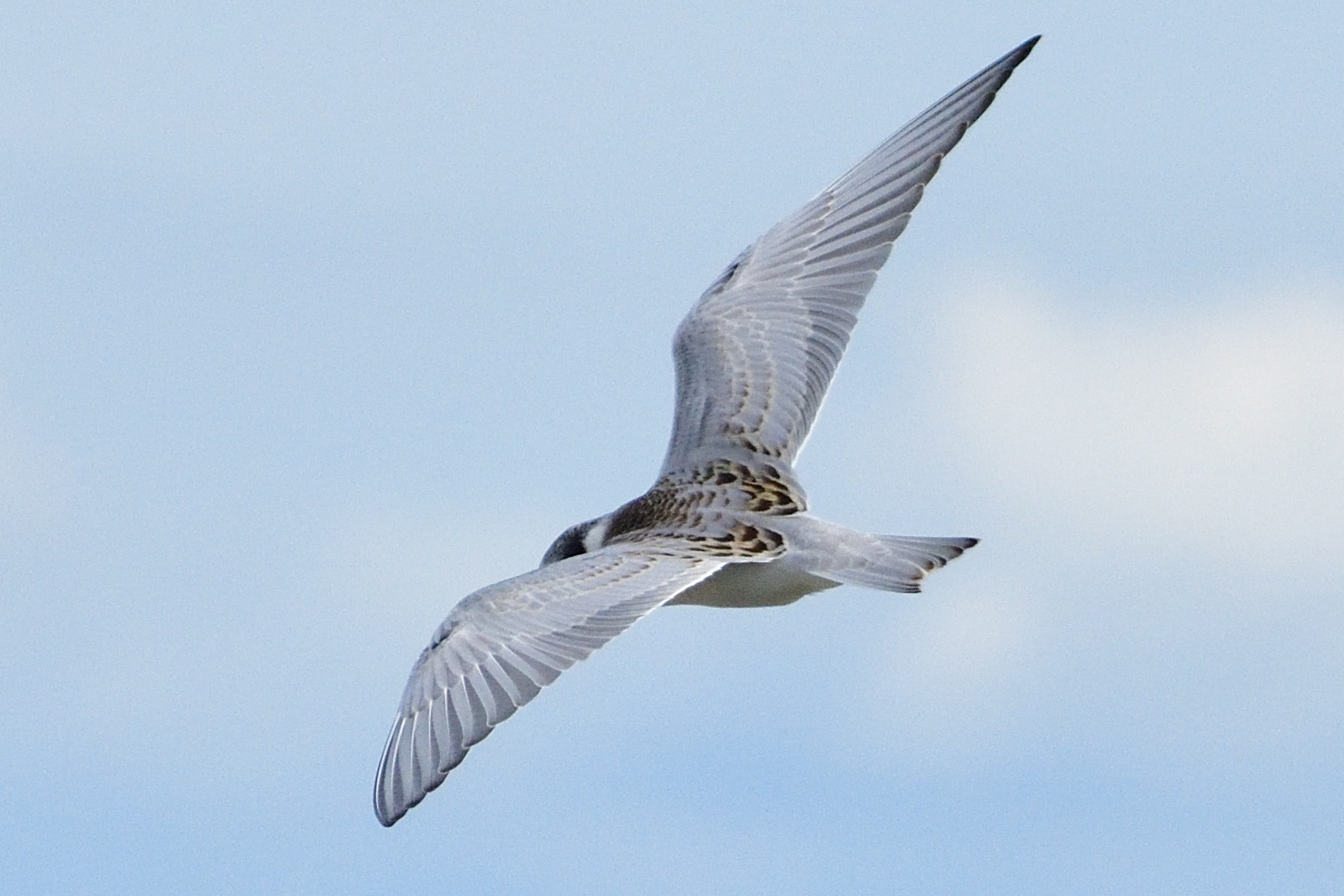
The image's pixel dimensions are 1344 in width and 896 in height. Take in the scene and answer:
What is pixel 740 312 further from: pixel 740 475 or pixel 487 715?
pixel 487 715

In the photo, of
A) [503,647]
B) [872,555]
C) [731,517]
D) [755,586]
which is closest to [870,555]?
[872,555]

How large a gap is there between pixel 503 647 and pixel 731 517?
179cm

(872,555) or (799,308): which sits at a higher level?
(799,308)

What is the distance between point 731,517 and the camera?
31.7ft

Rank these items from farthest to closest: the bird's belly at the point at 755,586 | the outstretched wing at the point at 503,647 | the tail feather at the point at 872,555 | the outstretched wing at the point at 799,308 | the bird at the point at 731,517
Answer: the outstretched wing at the point at 799,308 → the bird's belly at the point at 755,586 → the tail feather at the point at 872,555 → the bird at the point at 731,517 → the outstretched wing at the point at 503,647

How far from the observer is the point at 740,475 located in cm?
1012

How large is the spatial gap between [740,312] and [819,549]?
210 cm

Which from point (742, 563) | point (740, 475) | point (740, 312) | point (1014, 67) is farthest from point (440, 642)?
point (1014, 67)

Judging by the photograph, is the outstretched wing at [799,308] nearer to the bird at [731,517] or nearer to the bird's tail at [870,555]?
the bird at [731,517]

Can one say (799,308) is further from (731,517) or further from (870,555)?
(870,555)

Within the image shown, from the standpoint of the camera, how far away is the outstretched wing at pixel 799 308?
1049 cm

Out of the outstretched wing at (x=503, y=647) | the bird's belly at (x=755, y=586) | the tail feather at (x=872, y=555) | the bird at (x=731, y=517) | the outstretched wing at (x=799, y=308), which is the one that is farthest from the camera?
the outstretched wing at (x=799, y=308)

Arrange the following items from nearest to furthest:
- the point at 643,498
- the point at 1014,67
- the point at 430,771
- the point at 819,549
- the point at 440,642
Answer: the point at 430,771
the point at 440,642
the point at 819,549
the point at 643,498
the point at 1014,67

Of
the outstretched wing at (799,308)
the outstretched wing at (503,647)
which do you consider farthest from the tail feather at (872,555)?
the outstretched wing at (799,308)
